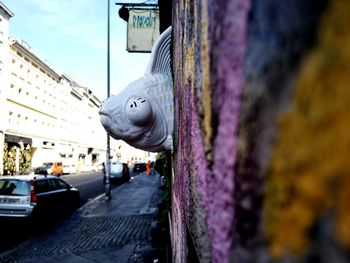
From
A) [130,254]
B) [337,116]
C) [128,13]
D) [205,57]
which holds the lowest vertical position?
[130,254]

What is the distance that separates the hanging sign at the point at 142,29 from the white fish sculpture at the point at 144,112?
12.3 feet

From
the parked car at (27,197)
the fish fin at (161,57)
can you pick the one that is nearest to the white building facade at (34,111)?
the parked car at (27,197)

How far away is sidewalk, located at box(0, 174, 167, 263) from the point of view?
7.69 meters

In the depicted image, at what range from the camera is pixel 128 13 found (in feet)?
23.4

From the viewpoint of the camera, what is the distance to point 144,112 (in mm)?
2869

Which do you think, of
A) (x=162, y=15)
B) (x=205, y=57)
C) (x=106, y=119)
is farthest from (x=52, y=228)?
(x=205, y=57)

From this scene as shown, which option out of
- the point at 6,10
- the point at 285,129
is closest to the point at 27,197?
the point at 285,129

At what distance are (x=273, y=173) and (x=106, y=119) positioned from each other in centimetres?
256

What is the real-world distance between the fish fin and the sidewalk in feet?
15.5

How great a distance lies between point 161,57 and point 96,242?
680 centimetres

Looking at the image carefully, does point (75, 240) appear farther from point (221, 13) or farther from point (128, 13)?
point (221, 13)

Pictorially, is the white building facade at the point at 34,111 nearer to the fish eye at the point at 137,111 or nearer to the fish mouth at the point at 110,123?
the fish mouth at the point at 110,123

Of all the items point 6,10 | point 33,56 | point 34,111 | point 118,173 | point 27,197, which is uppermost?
point 6,10

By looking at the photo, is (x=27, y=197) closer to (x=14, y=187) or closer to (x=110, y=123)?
(x=14, y=187)
